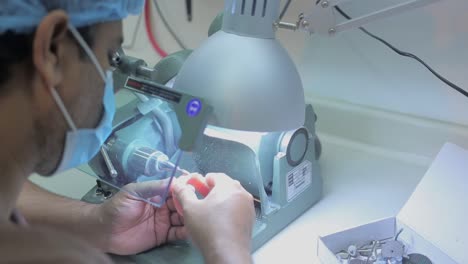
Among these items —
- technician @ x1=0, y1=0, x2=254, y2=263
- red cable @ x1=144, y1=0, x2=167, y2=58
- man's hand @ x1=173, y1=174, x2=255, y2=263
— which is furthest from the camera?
red cable @ x1=144, y1=0, x2=167, y2=58

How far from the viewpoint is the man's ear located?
1.94 ft

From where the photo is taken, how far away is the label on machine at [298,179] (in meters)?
1.05

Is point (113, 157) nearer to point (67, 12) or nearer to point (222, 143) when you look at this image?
point (222, 143)

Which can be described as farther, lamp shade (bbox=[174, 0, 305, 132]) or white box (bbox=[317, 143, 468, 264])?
white box (bbox=[317, 143, 468, 264])

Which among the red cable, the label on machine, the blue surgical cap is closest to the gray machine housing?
the label on machine

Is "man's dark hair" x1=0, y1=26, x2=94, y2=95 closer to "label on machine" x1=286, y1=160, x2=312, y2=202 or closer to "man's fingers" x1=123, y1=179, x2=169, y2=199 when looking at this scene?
"man's fingers" x1=123, y1=179, x2=169, y2=199

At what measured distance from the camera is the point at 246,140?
0.98 m

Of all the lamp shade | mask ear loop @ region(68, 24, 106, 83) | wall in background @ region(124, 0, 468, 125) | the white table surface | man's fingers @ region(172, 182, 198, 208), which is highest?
mask ear loop @ region(68, 24, 106, 83)

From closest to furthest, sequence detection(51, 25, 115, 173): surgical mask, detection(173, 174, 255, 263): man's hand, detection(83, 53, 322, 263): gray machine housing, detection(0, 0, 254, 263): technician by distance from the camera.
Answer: detection(0, 0, 254, 263): technician → detection(51, 25, 115, 173): surgical mask → detection(173, 174, 255, 263): man's hand → detection(83, 53, 322, 263): gray machine housing

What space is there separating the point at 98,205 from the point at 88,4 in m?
0.54

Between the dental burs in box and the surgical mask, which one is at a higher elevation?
the surgical mask

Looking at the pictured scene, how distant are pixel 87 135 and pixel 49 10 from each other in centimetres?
21

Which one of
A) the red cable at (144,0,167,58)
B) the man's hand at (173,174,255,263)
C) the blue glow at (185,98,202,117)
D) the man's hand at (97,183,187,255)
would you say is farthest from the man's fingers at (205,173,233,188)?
the red cable at (144,0,167,58)

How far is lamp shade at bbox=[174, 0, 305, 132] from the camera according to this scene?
2.40 feet
